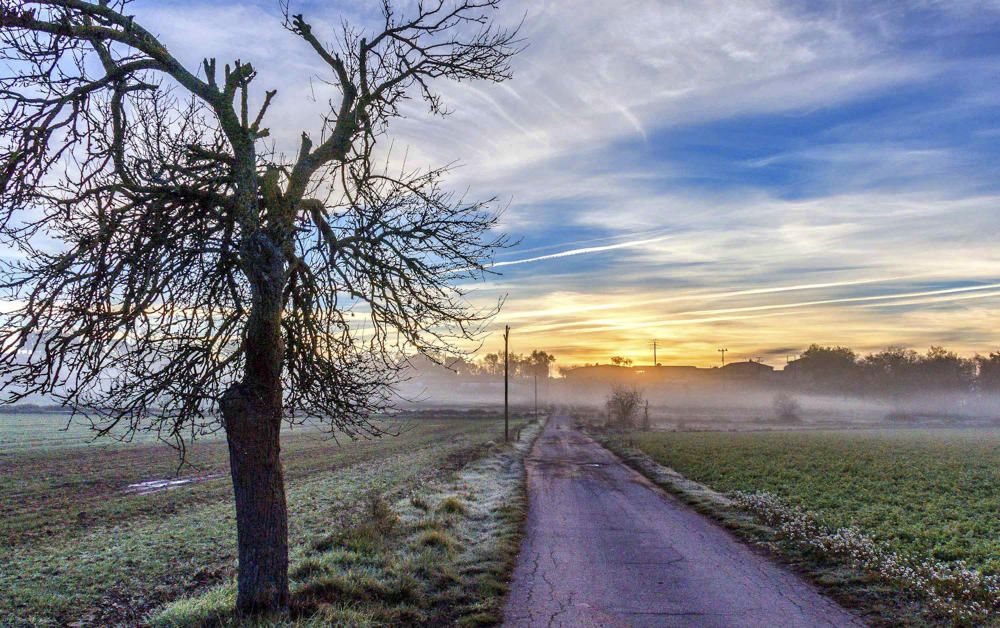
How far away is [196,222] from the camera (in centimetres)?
758

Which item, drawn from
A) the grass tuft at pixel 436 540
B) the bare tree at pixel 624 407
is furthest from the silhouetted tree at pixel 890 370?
the grass tuft at pixel 436 540

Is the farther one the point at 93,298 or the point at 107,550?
the point at 107,550

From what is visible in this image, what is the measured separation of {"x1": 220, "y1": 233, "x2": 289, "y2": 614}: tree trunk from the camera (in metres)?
7.02

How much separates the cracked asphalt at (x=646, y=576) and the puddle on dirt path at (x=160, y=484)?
15871 millimetres

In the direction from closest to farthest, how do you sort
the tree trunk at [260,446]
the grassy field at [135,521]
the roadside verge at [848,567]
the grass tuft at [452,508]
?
the tree trunk at [260,446]
the roadside verge at [848,567]
the grassy field at [135,521]
the grass tuft at [452,508]

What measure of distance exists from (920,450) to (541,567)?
3862 centimetres

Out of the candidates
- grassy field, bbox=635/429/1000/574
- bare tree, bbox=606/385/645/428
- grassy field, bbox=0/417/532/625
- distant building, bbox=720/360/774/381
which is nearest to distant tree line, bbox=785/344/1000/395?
distant building, bbox=720/360/774/381

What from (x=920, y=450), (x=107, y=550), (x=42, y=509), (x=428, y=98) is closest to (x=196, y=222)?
(x=428, y=98)

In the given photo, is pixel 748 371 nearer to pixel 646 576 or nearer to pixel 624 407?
pixel 624 407

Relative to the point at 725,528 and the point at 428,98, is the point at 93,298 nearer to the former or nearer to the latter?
the point at 428,98

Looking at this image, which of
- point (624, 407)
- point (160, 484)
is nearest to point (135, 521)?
point (160, 484)

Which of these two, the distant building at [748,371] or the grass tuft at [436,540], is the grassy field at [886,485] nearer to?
the grass tuft at [436,540]

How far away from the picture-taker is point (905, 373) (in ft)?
438

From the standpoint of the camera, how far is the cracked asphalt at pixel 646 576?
8.22m
